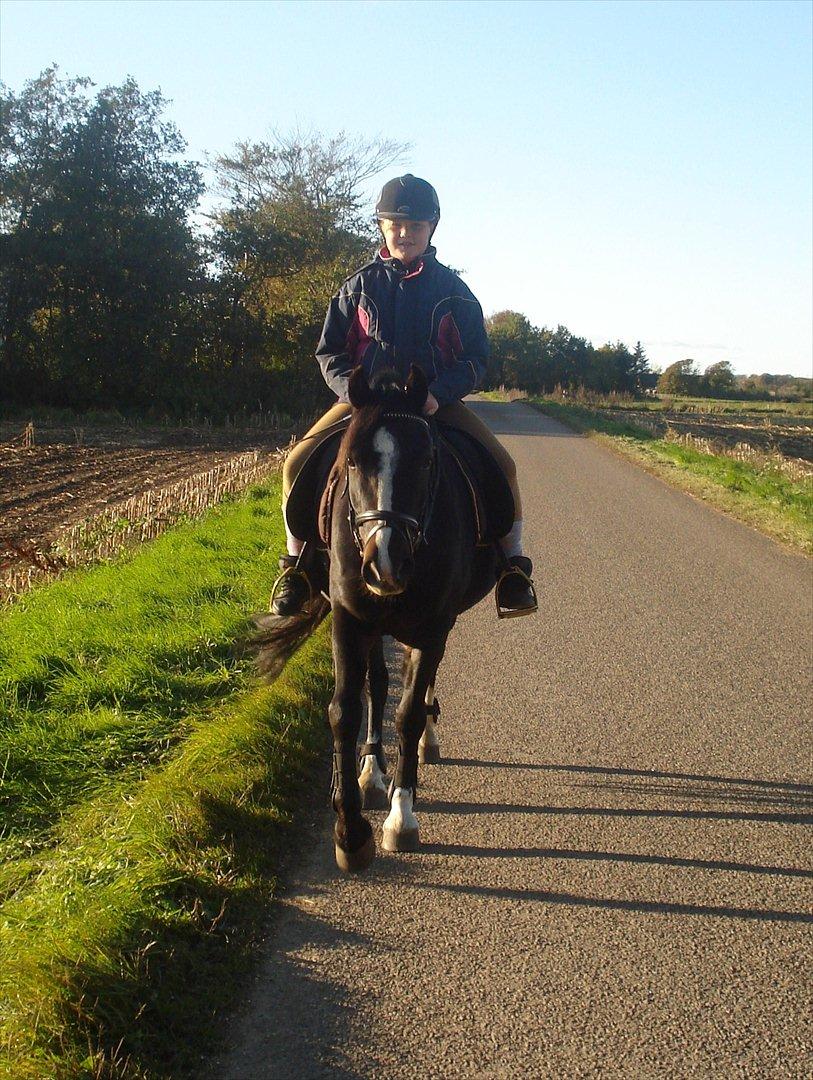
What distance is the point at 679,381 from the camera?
106 m

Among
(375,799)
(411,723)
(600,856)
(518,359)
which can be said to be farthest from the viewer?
(518,359)

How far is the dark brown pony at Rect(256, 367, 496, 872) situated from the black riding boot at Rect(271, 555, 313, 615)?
0.66 meters

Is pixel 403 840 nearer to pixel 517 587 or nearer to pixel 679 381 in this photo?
pixel 517 587

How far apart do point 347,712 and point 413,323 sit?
1936 mm

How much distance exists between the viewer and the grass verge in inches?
592

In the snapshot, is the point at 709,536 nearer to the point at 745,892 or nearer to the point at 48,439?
the point at 745,892

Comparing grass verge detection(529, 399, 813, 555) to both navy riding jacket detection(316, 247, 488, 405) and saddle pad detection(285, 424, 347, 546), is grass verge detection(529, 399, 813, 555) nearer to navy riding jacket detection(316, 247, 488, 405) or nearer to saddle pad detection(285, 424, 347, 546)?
navy riding jacket detection(316, 247, 488, 405)

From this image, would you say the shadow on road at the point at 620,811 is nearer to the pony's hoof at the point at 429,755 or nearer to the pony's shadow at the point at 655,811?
the pony's shadow at the point at 655,811

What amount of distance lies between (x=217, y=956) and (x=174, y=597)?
5.22m

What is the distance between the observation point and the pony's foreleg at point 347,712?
4410 mm

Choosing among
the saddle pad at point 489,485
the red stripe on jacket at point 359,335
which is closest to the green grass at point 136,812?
the saddle pad at point 489,485

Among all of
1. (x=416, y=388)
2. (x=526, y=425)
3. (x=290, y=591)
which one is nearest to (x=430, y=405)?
(x=416, y=388)

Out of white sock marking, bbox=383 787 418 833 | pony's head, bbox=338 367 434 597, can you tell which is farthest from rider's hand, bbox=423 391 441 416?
white sock marking, bbox=383 787 418 833

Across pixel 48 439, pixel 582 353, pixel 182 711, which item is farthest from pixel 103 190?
pixel 582 353
